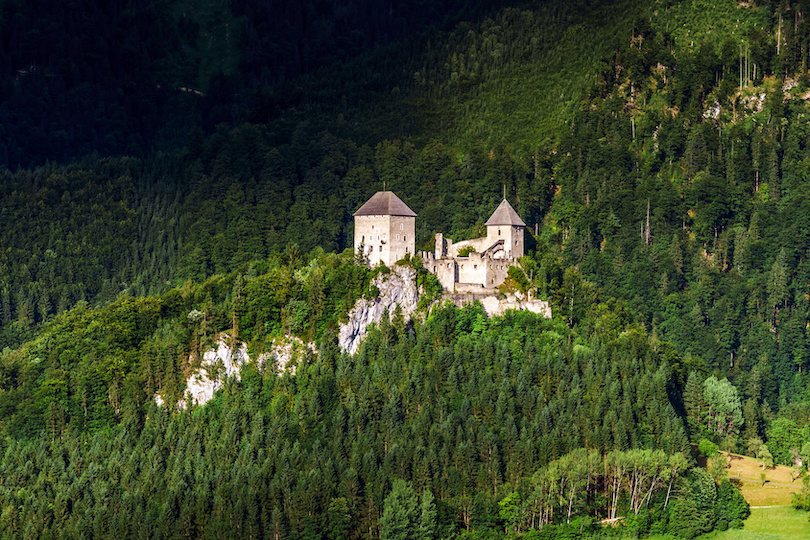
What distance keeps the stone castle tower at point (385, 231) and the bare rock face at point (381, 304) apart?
1755mm

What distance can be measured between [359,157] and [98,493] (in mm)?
74831

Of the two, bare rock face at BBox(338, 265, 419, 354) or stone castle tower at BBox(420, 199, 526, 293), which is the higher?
stone castle tower at BBox(420, 199, 526, 293)

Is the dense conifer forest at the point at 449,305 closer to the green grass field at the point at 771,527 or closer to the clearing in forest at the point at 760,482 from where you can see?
the green grass field at the point at 771,527

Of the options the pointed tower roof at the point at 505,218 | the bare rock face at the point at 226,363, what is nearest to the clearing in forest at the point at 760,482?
the pointed tower roof at the point at 505,218

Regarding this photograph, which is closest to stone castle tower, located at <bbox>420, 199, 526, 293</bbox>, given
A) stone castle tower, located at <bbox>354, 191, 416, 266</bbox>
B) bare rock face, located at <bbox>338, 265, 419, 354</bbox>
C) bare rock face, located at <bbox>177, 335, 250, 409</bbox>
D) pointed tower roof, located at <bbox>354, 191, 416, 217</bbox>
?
stone castle tower, located at <bbox>354, 191, 416, 266</bbox>

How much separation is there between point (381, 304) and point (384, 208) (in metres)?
8.08

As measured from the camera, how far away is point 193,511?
3472 inches

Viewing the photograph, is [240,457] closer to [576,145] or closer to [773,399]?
[773,399]

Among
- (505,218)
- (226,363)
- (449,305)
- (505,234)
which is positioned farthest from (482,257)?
(226,363)

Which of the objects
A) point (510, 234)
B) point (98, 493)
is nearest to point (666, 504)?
point (510, 234)

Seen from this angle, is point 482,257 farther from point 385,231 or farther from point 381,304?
point 381,304

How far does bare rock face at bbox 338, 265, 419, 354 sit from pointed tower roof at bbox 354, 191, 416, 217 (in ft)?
15.5

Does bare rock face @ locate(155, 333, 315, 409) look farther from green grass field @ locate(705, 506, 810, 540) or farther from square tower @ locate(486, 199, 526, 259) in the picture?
green grass field @ locate(705, 506, 810, 540)

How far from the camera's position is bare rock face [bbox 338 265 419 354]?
99625 millimetres
